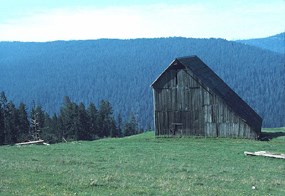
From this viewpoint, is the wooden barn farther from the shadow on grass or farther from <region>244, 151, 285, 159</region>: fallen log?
<region>244, 151, 285, 159</region>: fallen log

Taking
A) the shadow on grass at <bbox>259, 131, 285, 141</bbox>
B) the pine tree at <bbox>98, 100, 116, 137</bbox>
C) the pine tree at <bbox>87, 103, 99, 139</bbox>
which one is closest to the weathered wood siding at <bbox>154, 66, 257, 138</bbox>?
the shadow on grass at <bbox>259, 131, 285, 141</bbox>

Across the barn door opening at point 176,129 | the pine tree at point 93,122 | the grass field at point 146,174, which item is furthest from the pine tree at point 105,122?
the grass field at point 146,174

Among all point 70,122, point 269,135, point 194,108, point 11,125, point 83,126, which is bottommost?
point 269,135

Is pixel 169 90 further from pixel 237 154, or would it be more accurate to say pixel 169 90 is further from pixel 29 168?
pixel 29 168

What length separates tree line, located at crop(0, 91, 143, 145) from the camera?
9344cm

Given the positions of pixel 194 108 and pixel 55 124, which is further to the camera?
pixel 55 124

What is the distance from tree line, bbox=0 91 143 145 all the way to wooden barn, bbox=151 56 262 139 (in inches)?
1633

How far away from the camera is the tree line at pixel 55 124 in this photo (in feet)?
307

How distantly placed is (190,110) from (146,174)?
28.8 metres

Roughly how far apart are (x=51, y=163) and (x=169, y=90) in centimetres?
2677

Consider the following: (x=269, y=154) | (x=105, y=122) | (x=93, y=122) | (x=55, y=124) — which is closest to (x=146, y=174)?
(x=269, y=154)

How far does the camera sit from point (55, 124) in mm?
104938

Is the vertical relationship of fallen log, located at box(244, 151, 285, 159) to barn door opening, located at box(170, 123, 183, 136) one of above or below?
below

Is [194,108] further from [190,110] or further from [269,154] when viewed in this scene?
[269,154]
